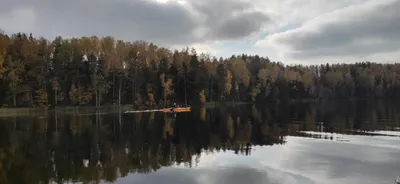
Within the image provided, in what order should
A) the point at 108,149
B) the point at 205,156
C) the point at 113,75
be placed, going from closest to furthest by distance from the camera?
the point at 205,156
the point at 108,149
the point at 113,75

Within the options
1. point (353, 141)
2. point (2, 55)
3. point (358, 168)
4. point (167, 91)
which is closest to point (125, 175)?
point (358, 168)

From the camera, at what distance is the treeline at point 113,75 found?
87.3 m

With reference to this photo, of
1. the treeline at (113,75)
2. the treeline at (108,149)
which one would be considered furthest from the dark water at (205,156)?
the treeline at (113,75)

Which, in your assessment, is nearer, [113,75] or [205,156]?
[205,156]

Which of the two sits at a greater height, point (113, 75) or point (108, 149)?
point (113, 75)

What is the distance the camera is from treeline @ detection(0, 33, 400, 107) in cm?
8731

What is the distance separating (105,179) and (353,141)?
79.8 feet

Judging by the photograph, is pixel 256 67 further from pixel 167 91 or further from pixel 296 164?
pixel 296 164

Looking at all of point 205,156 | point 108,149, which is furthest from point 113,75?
point 205,156

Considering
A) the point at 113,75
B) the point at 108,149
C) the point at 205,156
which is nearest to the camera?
the point at 205,156

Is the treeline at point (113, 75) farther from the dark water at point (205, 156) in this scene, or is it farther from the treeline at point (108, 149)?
the dark water at point (205, 156)

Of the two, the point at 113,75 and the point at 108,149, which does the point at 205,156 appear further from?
the point at 113,75

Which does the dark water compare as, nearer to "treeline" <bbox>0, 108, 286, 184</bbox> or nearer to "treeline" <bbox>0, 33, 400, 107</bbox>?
"treeline" <bbox>0, 108, 286, 184</bbox>

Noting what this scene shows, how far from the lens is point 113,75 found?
10100 cm
